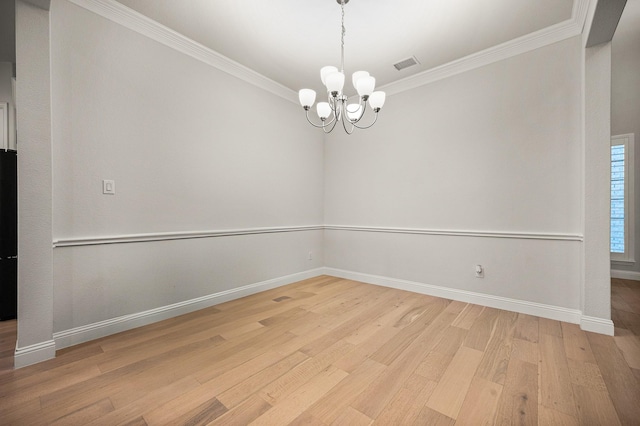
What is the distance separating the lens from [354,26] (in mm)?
2562

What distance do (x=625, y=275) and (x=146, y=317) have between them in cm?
645

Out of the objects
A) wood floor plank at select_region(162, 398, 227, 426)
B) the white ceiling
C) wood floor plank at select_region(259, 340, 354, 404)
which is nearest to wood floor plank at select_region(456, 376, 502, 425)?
wood floor plank at select_region(259, 340, 354, 404)

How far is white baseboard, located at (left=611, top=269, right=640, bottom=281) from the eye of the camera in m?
4.07

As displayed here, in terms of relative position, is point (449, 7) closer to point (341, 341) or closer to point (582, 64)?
point (582, 64)

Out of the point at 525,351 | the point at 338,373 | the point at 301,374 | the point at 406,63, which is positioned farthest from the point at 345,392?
the point at 406,63

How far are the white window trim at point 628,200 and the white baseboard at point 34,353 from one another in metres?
6.85

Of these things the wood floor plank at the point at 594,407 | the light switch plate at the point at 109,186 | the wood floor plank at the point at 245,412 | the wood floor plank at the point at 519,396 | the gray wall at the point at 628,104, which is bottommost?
the wood floor plank at the point at 519,396

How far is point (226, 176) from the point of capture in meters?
3.18

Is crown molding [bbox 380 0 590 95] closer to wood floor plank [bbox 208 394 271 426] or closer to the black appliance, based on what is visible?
wood floor plank [bbox 208 394 271 426]

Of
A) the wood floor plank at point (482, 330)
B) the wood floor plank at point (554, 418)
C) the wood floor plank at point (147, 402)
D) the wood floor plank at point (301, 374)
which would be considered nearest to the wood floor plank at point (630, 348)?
the wood floor plank at point (482, 330)

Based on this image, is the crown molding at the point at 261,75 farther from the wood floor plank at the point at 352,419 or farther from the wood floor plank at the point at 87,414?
the wood floor plank at the point at 352,419

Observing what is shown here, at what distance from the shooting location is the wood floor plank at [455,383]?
149 centimetres

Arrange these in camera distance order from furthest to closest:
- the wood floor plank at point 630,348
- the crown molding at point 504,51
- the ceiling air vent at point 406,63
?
the ceiling air vent at point 406,63
the crown molding at point 504,51
the wood floor plank at point 630,348

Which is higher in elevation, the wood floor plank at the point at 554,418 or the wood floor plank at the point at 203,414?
the wood floor plank at the point at 203,414
